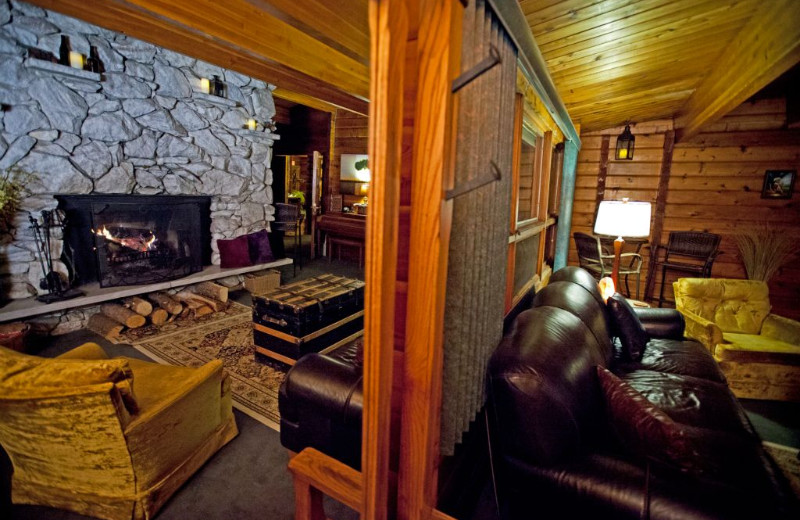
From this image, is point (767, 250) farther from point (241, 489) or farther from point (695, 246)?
point (241, 489)

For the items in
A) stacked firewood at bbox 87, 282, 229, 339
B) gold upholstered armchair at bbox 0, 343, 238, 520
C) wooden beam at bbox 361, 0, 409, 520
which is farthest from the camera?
stacked firewood at bbox 87, 282, 229, 339

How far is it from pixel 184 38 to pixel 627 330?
4300 millimetres

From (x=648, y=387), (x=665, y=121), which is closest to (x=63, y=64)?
(x=648, y=387)

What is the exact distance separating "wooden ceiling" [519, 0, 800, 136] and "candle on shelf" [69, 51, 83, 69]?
11.7ft

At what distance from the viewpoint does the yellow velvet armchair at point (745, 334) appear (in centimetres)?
257

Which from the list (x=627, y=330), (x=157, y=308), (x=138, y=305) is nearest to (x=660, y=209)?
(x=627, y=330)

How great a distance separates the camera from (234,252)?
4344mm

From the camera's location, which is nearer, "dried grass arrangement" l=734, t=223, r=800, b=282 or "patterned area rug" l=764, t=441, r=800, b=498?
"patterned area rug" l=764, t=441, r=800, b=498

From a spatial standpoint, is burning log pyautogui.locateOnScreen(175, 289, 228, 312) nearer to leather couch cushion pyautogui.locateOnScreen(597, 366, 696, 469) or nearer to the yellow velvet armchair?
leather couch cushion pyautogui.locateOnScreen(597, 366, 696, 469)

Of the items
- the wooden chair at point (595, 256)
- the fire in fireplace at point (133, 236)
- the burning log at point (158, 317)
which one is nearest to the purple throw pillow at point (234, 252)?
the fire in fireplace at point (133, 236)

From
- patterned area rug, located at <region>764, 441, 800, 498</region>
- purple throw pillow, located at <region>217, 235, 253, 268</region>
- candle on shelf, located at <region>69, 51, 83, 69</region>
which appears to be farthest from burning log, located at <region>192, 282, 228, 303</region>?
patterned area rug, located at <region>764, 441, 800, 498</region>

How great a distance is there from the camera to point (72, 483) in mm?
1488

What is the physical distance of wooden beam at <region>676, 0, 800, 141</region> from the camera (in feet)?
6.14

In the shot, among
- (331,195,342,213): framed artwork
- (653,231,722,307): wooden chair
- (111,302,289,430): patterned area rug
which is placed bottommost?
(111,302,289,430): patterned area rug
